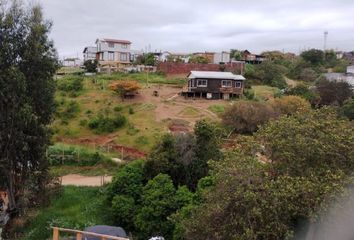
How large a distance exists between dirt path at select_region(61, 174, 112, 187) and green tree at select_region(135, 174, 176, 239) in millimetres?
5240

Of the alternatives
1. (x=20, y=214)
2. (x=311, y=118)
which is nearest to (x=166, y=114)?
(x=20, y=214)

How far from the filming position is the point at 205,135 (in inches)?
747

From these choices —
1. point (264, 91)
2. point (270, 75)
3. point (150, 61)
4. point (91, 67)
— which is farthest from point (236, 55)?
point (91, 67)

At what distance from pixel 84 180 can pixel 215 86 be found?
19098mm

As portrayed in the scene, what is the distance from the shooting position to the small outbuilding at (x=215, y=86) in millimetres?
38562

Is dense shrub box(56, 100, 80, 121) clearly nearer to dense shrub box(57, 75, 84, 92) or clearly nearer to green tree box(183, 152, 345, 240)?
dense shrub box(57, 75, 84, 92)

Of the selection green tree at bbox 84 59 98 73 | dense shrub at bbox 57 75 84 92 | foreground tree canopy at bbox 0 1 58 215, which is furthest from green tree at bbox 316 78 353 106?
foreground tree canopy at bbox 0 1 58 215

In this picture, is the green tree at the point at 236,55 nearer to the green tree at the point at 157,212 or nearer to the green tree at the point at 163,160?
the green tree at the point at 163,160

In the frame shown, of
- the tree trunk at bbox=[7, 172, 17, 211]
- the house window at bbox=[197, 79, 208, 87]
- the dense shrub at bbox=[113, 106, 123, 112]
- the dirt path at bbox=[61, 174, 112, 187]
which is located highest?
the house window at bbox=[197, 79, 208, 87]

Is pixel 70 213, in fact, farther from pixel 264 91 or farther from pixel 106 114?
pixel 264 91

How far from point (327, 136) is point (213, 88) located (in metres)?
28.9

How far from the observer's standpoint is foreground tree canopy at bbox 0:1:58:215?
1577 centimetres

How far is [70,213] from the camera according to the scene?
18.4 m

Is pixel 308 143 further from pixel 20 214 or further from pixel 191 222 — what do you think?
pixel 20 214
